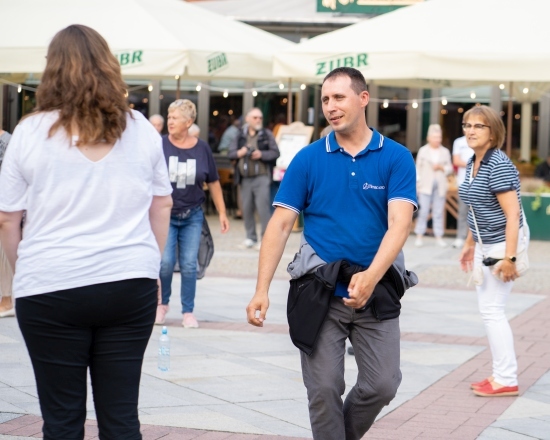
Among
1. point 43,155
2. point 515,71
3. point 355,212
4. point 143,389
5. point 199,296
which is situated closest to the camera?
point 43,155

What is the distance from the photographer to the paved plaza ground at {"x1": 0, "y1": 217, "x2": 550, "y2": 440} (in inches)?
220

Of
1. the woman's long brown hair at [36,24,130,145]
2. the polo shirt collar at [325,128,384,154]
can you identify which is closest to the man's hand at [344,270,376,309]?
the polo shirt collar at [325,128,384,154]

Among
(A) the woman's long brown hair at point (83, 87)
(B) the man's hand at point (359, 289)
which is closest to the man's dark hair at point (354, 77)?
(B) the man's hand at point (359, 289)

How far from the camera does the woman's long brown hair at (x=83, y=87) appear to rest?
3.37 metres

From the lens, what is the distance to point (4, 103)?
886 inches

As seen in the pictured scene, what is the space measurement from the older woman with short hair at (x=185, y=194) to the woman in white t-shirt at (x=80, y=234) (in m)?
4.79

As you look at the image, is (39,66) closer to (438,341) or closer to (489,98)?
(438,341)

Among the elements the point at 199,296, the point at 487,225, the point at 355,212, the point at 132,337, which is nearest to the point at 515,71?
the point at 199,296

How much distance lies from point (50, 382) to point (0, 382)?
120 inches

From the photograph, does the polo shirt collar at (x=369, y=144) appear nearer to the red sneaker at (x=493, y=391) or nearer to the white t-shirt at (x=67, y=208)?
the white t-shirt at (x=67, y=208)

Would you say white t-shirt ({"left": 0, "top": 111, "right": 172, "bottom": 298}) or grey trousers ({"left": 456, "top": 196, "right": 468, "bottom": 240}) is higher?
white t-shirt ({"left": 0, "top": 111, "right": 172, "bottom": 298})

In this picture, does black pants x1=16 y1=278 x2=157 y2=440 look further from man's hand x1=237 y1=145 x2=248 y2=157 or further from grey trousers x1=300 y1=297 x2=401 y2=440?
man's hand x1=237 y1=145 x2=248 y2=157

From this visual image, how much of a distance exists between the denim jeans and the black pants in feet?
15.9

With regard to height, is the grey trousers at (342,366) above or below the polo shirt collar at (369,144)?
below
